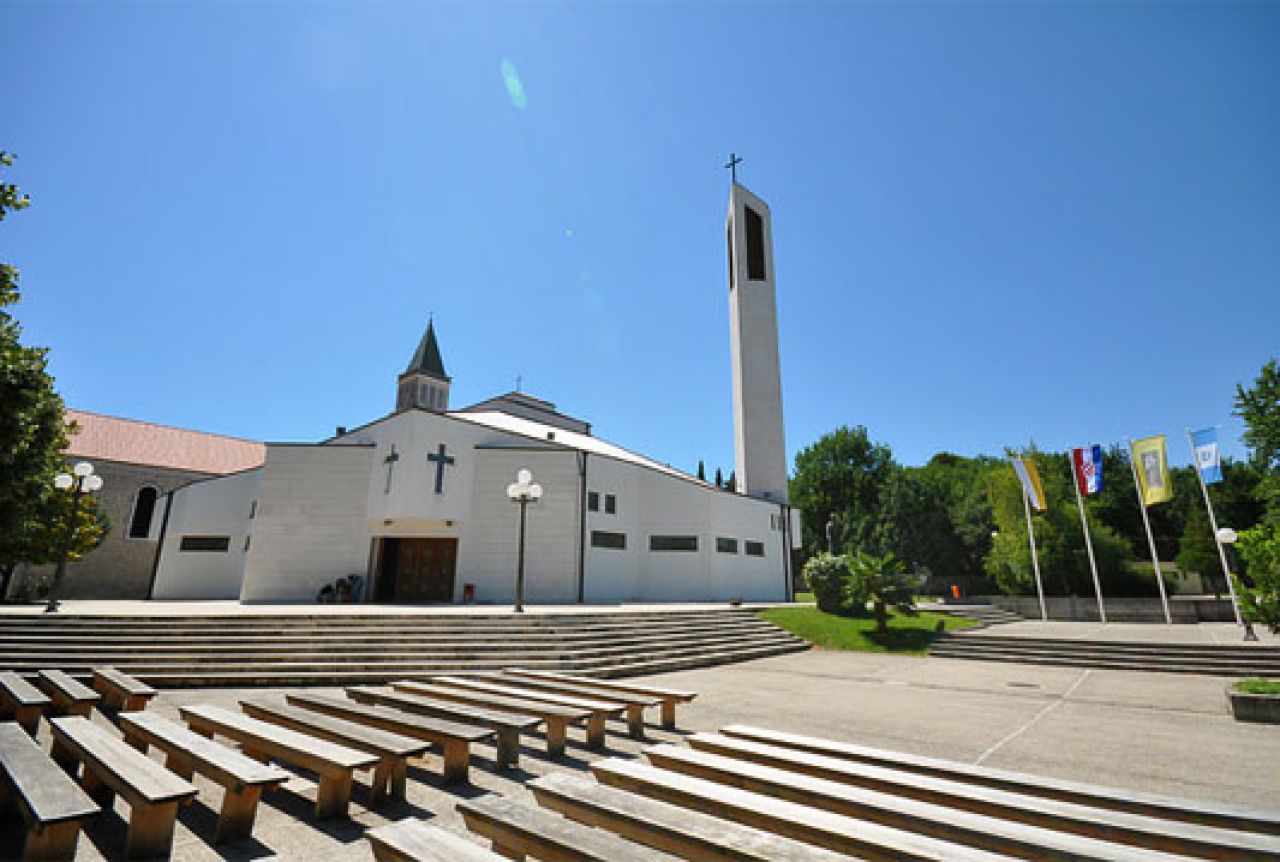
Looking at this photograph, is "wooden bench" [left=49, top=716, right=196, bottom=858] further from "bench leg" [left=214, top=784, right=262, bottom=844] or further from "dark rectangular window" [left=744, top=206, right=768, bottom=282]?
"dark rectangular window" [left=744, top=206, right=768, bottom=282]

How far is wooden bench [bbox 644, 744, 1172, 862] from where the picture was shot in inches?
99.9

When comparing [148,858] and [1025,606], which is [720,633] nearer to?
[148,858]

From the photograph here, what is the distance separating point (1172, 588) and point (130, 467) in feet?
213

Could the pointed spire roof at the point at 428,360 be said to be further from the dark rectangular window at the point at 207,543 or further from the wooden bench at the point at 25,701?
the wooden bench at the point at 25,701

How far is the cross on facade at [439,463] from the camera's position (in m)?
21.9

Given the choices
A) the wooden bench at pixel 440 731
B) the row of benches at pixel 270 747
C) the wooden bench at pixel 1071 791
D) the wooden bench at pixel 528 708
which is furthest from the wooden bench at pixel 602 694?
the wooden bench at pixel 1071 791

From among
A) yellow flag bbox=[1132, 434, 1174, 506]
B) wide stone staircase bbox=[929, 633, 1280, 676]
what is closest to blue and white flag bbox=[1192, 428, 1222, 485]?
yellow flag bbox=[1132, 434, 1174, 506]

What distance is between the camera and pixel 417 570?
22.6m

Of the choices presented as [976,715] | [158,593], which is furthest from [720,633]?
[158,593]

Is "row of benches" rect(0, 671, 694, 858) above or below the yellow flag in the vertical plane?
below

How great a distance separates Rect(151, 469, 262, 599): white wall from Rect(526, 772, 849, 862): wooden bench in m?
28.3

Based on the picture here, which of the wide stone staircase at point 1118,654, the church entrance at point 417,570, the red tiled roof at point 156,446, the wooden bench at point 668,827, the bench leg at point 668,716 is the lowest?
the wide stone staircase at point 1118,654

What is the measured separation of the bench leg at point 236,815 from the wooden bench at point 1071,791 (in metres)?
3.81

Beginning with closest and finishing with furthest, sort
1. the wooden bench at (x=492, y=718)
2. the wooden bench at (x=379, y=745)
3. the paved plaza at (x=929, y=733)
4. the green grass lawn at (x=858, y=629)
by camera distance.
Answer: the paved plaza at (x=929, y=733), the wooden bench at (x=379, y=745), the wooden bench at (x=492, y=718), the green grass lawn at (x=858, y=629)
